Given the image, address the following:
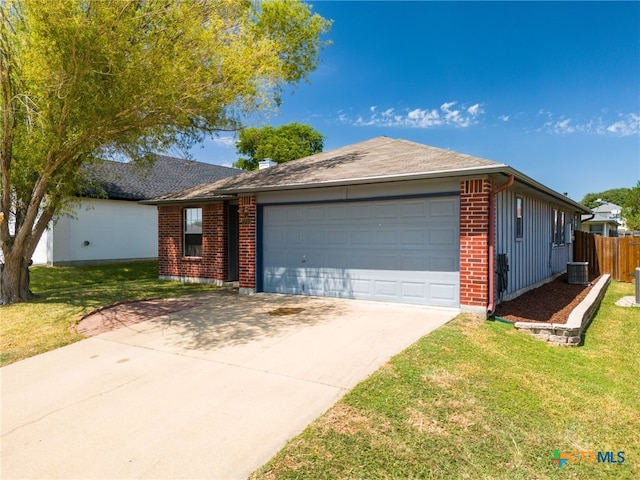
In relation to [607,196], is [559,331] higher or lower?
lower

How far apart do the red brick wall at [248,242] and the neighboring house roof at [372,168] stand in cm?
48

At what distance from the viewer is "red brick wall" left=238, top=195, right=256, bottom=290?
31.9 feet

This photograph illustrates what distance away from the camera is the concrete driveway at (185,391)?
2.85 metres

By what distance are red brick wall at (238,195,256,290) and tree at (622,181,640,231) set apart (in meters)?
36.4

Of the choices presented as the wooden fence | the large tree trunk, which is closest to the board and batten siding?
the wooden fence


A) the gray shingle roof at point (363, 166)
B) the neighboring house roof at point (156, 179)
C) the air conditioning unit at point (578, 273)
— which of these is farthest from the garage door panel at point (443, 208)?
the neighboring house roof at point (156, 179)

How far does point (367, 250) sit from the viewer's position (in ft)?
27.1

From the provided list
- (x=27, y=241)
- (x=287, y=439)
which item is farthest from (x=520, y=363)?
(x=27, y=241)

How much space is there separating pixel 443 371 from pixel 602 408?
4.95 feet

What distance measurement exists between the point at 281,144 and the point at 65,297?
2755 centimetres

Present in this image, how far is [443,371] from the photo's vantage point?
4363 millimetres

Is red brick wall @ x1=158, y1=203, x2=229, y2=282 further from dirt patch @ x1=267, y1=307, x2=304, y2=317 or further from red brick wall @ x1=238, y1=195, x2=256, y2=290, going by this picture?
dirt patch @ x1=267, y1=307, x2=304, y2=317

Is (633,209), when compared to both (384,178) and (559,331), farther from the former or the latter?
(384,178)

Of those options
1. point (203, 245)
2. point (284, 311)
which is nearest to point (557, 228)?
point (284, 311)
